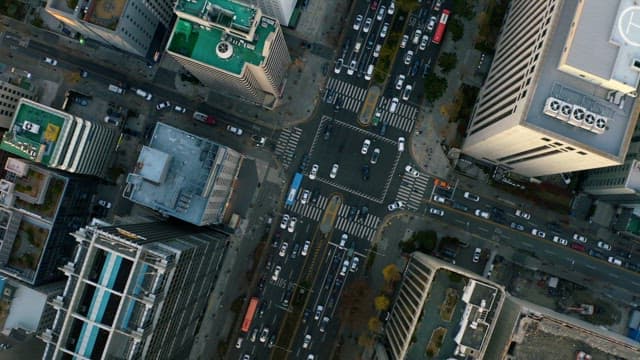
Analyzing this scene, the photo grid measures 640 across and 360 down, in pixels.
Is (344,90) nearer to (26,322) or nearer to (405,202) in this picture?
(405,202)

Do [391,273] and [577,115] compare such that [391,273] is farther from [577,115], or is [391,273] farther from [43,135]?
[43,135]

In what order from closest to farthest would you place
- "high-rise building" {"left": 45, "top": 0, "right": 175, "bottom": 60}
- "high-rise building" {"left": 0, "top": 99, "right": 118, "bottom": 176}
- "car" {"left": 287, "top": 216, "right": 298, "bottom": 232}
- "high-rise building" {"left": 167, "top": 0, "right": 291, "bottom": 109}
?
"high-rise building" {"left": 167, "top": 0, "right": 291, "bottom": 109}, "high-rise building" {"left": 0, "top": 99, "right": 118, "bottom": 176}, "high-rise building" {"left": 45, "top": 0, "right": 175, "bottom": 60}, "car" {"left": 287, "top": 216, "right": 298, "bottom": 232}

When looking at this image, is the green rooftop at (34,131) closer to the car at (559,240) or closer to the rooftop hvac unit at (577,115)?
the rooftop hvac unit at (577,115)

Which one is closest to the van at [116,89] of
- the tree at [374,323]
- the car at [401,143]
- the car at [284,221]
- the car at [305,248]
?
the car at [284,221]

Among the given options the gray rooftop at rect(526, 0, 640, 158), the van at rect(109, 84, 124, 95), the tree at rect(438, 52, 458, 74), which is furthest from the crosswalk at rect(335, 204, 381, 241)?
the van at rect(109, 84, 124, 95)

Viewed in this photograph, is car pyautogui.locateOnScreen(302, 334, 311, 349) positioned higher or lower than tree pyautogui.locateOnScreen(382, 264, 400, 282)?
lower

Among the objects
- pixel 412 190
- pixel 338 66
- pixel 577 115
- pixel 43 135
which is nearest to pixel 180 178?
pixel 43 135

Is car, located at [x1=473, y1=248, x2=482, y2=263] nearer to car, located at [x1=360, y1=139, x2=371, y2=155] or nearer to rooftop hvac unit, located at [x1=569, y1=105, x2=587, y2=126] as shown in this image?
car, located at [x1=360, y1=139, x2=371, y2=155]
